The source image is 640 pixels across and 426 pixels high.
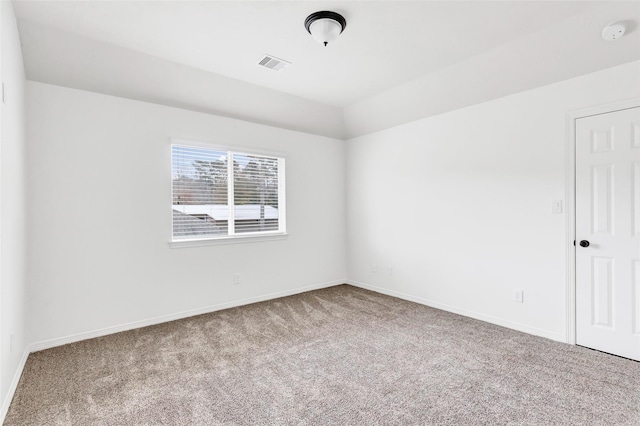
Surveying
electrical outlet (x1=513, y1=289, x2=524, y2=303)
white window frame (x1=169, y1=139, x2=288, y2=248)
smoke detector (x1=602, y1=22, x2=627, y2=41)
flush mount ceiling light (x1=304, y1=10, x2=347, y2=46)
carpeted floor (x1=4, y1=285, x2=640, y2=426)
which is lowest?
carpeted floor (x1=4, y1=285, x2=640, y2=426)

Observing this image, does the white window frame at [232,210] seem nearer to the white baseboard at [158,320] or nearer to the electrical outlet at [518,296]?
the white baseboard at [158,320]

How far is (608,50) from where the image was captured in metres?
2.58

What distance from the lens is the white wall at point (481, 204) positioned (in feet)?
9.89

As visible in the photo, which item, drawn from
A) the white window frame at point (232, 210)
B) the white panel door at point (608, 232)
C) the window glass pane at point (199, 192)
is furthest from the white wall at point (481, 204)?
the window glass pane at point (199, 192)

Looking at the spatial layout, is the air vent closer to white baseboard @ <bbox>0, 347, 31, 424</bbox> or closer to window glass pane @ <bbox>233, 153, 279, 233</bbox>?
window glass pane @ <bbox>233, 153, 279, 233</bbox>

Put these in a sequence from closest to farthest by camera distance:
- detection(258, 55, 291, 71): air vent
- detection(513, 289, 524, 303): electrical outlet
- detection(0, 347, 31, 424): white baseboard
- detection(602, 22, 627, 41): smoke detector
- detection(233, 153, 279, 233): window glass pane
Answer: detection(0, 347, 31, 424): white baseboard → detection(602, 22, 627, 41): smoke detector → detection(258, 55, 291, 71): air vent → detection(513, 289, 524, 303): electrical outlet → detection(233, 153, 279, 233): window glass pane

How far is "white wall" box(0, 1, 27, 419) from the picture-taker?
197 cm

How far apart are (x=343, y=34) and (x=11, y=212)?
2810 millimetres

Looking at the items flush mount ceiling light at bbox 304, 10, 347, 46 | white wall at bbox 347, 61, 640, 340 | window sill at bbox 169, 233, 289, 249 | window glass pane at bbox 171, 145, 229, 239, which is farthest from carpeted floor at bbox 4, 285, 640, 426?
flush mount ceiling light at bbox 304, 10, 347, 46

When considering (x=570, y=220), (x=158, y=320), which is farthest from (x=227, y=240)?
(x=570, y=220)

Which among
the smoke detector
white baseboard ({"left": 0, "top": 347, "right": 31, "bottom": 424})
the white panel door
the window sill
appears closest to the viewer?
white baseboard ({"left": 0, "top": 347, "right": 31, "bottom": 424})

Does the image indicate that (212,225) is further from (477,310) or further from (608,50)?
(608,50)

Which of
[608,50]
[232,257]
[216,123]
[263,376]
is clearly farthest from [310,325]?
[608,50]

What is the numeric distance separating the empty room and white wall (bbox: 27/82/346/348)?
0.02 meters
